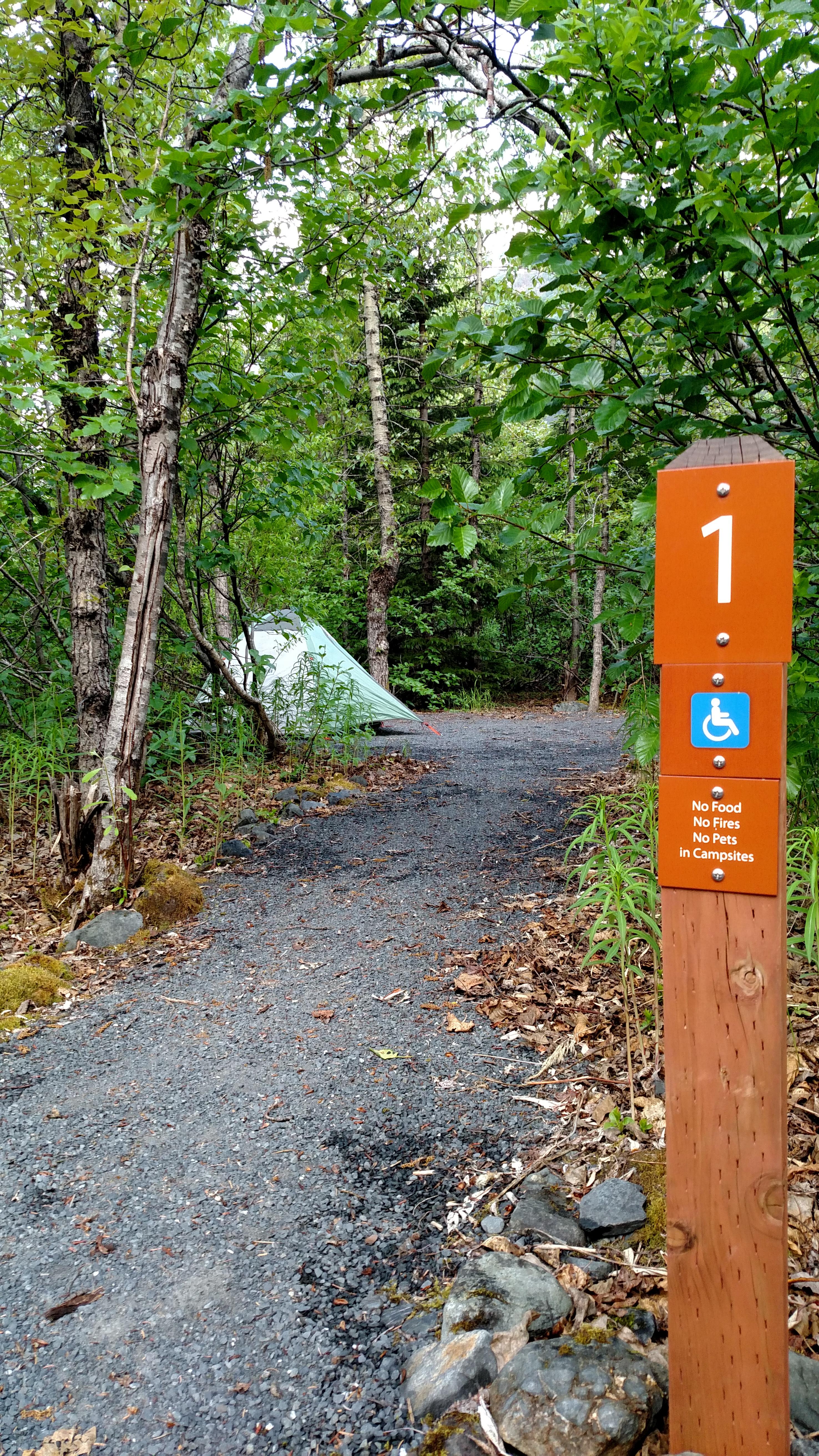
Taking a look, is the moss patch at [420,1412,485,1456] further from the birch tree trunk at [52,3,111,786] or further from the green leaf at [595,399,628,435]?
the birch tree trunk at [52,3,111,786]

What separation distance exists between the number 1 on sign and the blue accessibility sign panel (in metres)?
0.17

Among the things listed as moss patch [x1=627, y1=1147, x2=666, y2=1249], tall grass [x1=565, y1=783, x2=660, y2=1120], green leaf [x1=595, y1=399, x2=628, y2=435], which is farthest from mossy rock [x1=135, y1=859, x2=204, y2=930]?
green leaf [x1=595, y1=399, x2=628, y2=435]

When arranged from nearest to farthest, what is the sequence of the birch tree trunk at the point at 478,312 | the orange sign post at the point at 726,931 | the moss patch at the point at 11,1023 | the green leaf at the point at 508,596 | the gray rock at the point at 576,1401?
the orange sign post at the point at 726,931 → the gray rock at the point at 576,1401 → the green leaf at the point at 508,596 → the moss patch at the point at 11,1023 → the birch tree trunk at the point at 478,312

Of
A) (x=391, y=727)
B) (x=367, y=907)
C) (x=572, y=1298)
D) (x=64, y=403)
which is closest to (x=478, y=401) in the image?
(x=391, y=727)

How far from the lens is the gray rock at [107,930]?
4.32m

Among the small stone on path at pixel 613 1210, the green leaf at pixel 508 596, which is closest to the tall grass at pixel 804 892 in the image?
the small stone on path at pixel 613 1210

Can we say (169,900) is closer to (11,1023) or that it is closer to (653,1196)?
(11,1023)

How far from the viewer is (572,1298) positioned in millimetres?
1899

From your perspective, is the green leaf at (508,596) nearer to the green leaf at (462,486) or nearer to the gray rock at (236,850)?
the green leaf at (462,486)

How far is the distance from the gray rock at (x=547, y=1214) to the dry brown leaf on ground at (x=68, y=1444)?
1.05 m

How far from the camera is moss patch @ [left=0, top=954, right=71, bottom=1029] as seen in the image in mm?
3670

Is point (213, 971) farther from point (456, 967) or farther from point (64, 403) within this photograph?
point (64, 403)

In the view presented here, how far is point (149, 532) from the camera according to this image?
484 cm

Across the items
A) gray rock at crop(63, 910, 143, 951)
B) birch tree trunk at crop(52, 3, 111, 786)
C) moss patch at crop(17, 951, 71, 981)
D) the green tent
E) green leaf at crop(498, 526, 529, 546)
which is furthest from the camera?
the green tent
